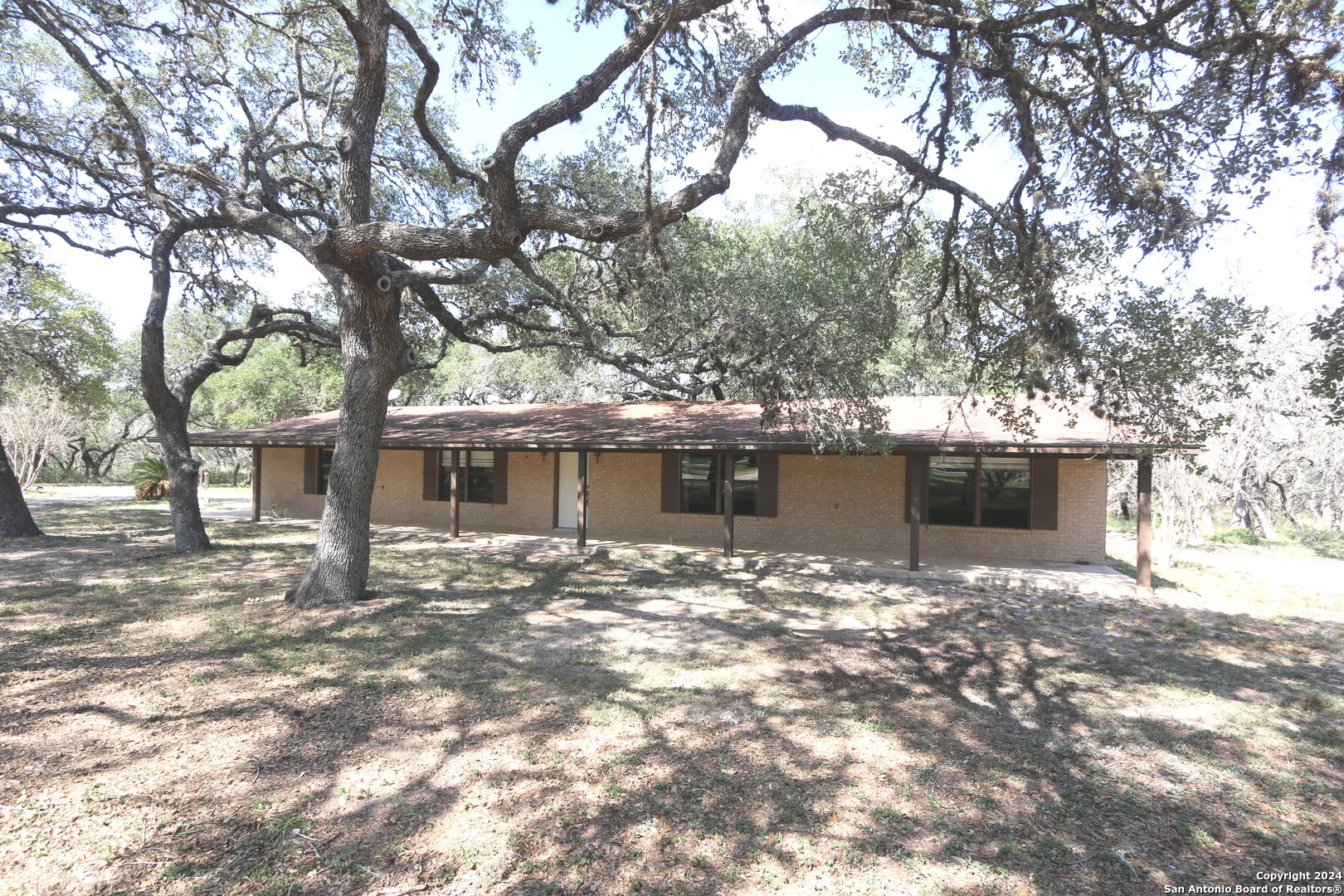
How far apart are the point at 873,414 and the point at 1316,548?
16322 millimetres

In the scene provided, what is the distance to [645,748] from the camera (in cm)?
400

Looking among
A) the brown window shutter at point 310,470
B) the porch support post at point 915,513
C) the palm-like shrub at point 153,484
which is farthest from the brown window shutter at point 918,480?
the palm-like shrub at point 153,484

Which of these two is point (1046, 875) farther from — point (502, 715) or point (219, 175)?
point (219, 175)

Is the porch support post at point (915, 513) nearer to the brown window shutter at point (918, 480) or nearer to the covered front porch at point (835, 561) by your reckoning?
the brown window shutter at point (918, 480)

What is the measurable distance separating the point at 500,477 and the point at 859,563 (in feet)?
27.6

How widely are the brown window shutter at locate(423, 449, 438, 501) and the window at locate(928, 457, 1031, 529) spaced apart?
1121 centimetres

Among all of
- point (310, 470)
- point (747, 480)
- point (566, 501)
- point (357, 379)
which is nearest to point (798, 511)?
point (747, 480)

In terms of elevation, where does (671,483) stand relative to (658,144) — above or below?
below

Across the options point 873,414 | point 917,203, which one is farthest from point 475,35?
point 873,414

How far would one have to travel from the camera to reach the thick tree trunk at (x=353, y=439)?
7.11 metres

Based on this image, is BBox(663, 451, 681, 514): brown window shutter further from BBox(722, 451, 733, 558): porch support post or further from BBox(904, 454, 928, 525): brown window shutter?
BBox(904, 454, 928, 525): brown window shutter

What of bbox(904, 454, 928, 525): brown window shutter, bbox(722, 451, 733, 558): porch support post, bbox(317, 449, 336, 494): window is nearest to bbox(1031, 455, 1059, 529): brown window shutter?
bbox(904, 454, 928, 525): brown window shutter

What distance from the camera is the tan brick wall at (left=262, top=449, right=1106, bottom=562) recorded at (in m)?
10.8

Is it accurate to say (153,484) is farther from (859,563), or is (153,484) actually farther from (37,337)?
(859,563)
